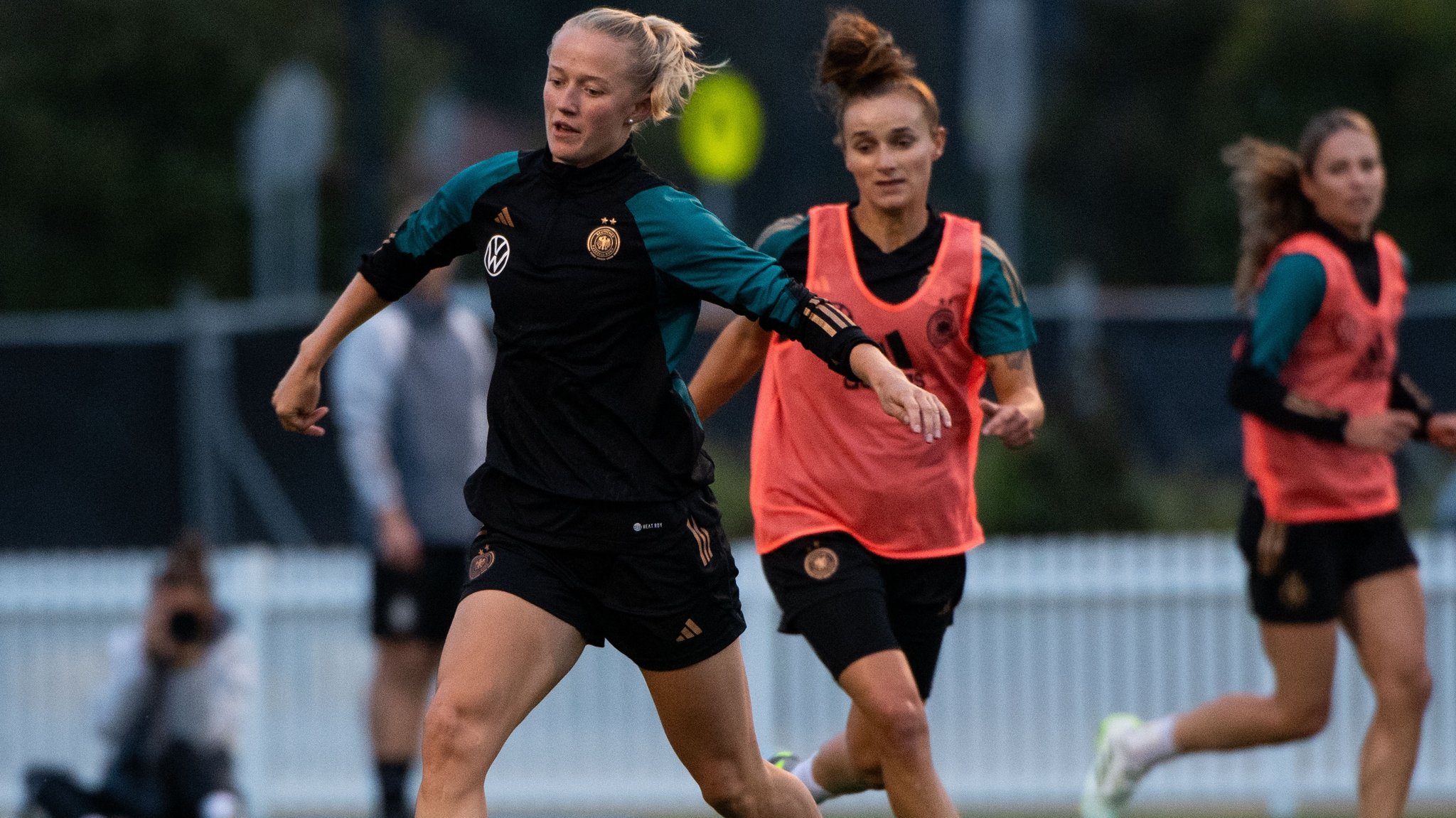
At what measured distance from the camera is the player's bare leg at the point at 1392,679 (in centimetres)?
632

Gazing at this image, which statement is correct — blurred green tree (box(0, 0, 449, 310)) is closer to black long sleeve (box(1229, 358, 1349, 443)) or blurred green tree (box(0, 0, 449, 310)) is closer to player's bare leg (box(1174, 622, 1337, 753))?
player's bare leg (box(1174, 622, 1337, 753))

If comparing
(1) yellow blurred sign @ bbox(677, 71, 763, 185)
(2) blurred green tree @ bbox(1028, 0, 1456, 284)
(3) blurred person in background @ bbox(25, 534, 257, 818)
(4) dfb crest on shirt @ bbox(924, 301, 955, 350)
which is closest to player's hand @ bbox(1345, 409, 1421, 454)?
(4) dfb crest on shirt @ bbox(924, 301, 955, 350)

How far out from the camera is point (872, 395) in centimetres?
550

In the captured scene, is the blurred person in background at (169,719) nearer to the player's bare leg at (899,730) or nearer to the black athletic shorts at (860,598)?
the black athletic shorts at (860,598)

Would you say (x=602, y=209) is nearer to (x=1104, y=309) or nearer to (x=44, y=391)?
(x=44, y=391)

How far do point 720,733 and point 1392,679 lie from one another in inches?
100

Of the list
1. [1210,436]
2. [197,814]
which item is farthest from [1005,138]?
[197,814]

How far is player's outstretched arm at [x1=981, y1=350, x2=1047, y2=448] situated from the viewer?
4965 mm

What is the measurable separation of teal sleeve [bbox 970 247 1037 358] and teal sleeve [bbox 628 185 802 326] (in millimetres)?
1039

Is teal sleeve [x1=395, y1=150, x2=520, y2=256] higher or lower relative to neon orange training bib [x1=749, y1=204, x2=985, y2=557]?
higher

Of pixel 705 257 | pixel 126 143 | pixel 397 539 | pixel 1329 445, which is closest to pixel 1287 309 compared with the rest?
pixel 1329 445

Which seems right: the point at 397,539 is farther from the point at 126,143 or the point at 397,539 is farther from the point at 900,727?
the point at 126,143

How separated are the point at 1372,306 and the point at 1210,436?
857cm

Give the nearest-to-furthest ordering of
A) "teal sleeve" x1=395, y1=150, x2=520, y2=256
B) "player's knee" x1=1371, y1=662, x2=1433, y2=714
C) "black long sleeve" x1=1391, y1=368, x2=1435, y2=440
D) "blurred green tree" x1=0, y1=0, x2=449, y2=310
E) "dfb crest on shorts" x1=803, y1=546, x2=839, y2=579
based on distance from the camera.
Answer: "teal sleeve" x1=395, y1=150, x2=520, y2=256, "dfb crest on shorts" x1=803, y1=546, x2=839, y2=579, "player's knee" x1=1371, y1=662, x2=1433, y2=714, "black long sleeve" x1=1391, y1=368, x2=1435, y2=440, "blurred green tree" x1=0, y1=0, x2=449, y2=310
